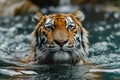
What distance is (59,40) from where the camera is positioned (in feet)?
17.5

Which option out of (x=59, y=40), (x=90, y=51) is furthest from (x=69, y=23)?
(x=90, y=51)

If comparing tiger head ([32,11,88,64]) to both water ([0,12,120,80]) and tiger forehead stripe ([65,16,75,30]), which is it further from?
water ([0,12,120,80])

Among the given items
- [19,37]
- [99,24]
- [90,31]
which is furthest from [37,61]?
[99,24]

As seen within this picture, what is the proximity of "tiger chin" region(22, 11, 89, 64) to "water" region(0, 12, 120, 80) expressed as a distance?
0.12 metres

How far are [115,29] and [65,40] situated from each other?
14.6 ft

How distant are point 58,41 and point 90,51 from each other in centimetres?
248

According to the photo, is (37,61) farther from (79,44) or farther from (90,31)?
(90,31)

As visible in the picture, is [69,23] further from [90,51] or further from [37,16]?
[90,51]

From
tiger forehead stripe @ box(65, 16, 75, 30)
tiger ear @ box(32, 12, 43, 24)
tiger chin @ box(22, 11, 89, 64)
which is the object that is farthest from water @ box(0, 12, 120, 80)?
tiger ear @ box(32, 12, 43, 24)

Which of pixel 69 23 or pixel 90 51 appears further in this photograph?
pixel 90 51

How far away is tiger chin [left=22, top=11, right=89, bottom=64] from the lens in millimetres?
5449

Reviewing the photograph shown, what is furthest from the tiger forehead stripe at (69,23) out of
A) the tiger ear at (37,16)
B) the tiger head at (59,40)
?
the tiger ear at (37,16)

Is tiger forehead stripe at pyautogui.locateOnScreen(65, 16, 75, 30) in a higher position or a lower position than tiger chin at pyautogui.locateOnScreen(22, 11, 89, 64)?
higher

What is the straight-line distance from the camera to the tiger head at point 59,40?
544 centimetres
